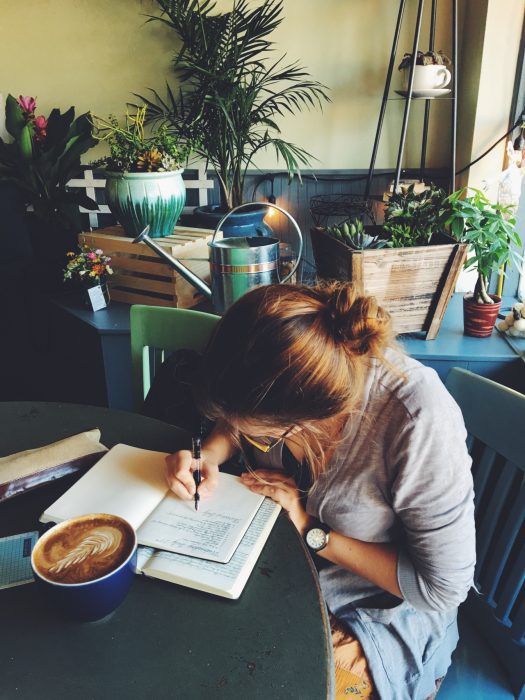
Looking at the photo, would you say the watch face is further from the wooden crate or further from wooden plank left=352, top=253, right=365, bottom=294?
the wooden crate

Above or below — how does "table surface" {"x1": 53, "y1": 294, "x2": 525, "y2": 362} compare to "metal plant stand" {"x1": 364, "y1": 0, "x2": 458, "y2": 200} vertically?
below

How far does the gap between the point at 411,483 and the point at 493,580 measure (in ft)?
1.37

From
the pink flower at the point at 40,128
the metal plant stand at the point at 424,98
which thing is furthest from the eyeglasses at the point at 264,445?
the pink flower at the point at 40,128

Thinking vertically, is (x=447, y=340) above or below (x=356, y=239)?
below

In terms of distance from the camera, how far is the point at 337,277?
182cm

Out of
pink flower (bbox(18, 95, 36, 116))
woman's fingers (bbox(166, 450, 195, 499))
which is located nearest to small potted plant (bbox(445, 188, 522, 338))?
woman's fingers (bbox(166, 450, 195, 499))

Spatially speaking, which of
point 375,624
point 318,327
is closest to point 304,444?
point 318,327

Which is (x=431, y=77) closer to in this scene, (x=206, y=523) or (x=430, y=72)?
(x=430, y=72)

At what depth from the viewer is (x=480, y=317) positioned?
1.86 metres

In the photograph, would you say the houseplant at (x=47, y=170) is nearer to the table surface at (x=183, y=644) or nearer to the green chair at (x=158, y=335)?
the green chair at (x=158, y=335)

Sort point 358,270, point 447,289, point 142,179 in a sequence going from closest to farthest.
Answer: point 358,270, point 447,289, point 142,179

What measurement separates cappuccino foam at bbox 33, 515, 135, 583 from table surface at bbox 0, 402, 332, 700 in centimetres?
9

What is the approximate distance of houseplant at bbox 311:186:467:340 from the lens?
1693 millimetres

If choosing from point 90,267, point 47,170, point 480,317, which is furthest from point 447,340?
point 47,170
